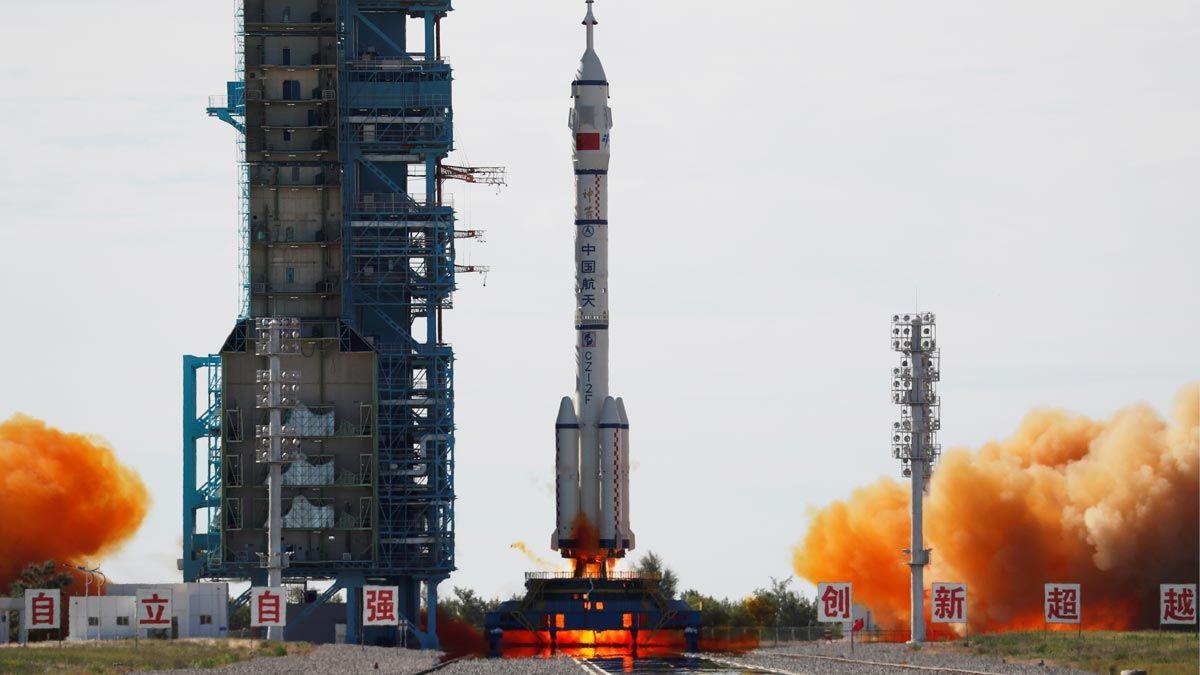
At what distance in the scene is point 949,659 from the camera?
269 ft

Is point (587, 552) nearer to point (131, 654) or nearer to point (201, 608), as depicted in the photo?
point (201, 608)

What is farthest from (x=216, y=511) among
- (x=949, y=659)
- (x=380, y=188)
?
(x=949, y=659)

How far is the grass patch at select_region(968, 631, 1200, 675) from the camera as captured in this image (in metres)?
75.7

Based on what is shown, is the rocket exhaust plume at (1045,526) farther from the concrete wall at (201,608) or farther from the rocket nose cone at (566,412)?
the concrete wall at (201,608)

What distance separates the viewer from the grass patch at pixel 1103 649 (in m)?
75.7

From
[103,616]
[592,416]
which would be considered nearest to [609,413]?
[592,416]

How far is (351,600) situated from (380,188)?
17314mm

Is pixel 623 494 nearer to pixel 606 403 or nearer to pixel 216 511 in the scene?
pixel 606 403

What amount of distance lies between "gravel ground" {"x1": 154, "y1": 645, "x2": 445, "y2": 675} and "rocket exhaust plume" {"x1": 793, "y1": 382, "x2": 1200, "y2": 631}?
78.4 feet

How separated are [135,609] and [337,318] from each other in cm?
1450

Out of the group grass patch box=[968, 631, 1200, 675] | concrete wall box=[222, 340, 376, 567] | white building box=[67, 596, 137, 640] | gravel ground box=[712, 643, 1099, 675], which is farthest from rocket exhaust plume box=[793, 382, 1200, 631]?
white building box=[67, 596, 137, 640]

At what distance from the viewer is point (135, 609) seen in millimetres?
101312

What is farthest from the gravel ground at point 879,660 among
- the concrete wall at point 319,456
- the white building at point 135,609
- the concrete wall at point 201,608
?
the white building at point 135,609

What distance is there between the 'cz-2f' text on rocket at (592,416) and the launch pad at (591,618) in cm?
281
